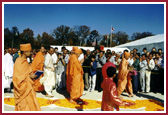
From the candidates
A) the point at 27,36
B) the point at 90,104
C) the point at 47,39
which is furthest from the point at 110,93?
the point at 27,36

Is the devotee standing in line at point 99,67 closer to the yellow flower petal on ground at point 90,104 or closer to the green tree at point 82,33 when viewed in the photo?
the yellow flower petal on ground at point 90,104

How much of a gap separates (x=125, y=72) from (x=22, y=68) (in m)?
3.73

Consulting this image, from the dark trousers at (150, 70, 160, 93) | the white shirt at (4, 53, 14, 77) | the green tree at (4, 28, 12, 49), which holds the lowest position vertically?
the dark trousers at (150, 70, 160, 93)

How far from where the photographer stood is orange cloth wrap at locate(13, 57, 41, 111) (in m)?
2.96

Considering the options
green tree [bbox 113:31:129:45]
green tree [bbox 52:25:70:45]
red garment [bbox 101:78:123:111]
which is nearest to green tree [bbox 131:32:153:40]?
green tree [bbox 113:31:129:45]

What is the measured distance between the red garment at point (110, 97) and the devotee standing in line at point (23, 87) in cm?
154

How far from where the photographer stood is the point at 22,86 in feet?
9.73

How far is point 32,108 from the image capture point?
3.05 m

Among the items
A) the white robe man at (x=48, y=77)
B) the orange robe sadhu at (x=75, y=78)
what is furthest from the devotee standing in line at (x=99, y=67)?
the white robe man at (x=48, y=77)

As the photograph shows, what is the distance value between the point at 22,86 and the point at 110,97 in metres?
1.83

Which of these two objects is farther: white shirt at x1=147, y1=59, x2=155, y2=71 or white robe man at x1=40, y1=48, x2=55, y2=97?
white shirt at x1=147, y1=59, x2=155, y2=71

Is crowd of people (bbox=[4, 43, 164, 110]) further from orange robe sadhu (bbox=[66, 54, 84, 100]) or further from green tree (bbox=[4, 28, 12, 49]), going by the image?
green tree (bbox=[4, 28, 12, 49])

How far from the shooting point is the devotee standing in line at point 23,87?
2.96 m

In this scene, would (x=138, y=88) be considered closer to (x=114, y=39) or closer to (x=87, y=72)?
(x=87, y=72)
